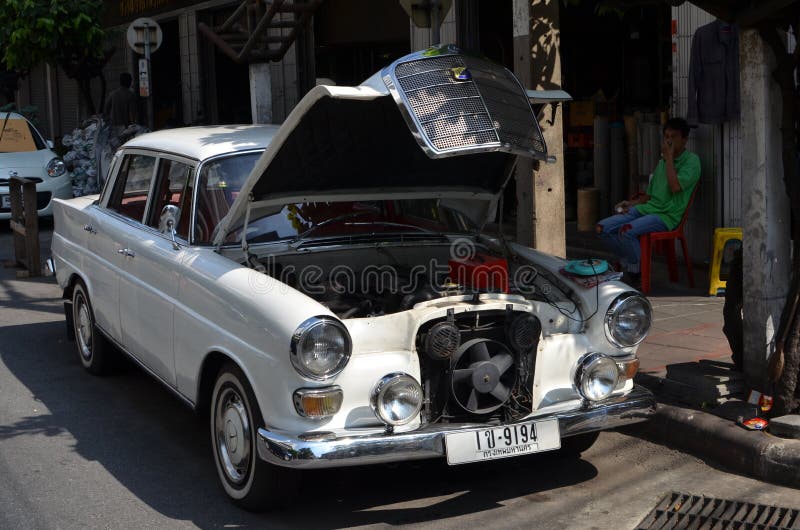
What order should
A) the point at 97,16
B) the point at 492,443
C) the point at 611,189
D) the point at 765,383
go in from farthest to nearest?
the point at 97,16, the point at 611,189, the point at 765,383, the point at 492,443

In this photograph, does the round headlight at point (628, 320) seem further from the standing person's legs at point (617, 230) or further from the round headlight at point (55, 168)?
the round headlight at point (55, 168)

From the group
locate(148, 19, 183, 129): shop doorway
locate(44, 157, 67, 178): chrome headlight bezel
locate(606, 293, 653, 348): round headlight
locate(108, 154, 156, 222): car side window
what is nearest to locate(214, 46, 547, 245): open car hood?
locate(606, 293, 653, 348): round headlight

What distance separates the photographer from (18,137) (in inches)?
614

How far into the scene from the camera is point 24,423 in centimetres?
631

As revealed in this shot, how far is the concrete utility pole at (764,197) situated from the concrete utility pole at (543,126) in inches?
59.0

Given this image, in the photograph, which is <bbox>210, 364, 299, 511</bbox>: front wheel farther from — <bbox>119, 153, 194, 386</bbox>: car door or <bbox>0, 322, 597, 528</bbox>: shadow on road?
<bbox>119, 153, 194, 386</bbox>: car door

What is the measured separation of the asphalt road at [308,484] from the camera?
4.82 m

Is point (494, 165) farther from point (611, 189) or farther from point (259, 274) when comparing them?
point (611, 189)

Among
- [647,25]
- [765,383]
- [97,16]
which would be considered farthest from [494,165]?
[97,16]

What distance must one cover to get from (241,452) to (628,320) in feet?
6.41

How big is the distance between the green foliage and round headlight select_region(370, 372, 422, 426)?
1616cm

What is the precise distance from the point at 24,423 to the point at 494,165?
3185 mm

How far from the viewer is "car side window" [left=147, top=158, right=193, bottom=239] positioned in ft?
19.2

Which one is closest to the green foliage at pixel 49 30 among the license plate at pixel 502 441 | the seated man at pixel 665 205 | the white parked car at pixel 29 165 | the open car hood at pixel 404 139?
the white parked car at pixel 29 165
